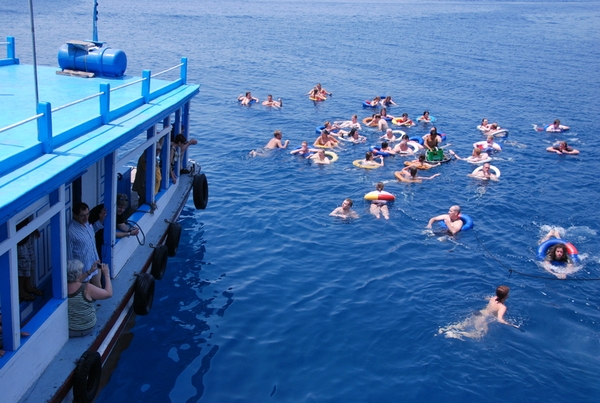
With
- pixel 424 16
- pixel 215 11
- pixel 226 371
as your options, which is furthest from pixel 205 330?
pixel 424 16

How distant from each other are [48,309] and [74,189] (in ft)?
8.06

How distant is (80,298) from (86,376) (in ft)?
3.69

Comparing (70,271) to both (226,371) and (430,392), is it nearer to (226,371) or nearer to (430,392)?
(226,371)

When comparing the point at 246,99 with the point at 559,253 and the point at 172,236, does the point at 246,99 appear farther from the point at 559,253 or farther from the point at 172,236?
the point at 559,253

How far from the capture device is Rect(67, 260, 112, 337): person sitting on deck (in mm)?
8047

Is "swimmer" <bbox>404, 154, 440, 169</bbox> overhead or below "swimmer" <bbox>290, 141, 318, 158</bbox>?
overhead

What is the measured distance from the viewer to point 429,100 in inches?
1325

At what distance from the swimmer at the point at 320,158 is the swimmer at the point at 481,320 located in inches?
394

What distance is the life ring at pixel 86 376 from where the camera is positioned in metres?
7.46

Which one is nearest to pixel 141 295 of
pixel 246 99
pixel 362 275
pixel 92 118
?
pixel 92 118

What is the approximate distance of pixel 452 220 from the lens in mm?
15750

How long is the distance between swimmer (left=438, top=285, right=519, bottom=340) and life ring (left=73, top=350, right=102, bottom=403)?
638 centimetres

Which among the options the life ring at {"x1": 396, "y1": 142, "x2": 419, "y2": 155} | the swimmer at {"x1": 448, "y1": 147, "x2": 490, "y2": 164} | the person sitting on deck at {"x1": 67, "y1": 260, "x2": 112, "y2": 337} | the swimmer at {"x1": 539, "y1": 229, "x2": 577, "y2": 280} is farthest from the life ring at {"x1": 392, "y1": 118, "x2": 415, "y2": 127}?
the person sitting on deck at {"x1": 67, "y1": 260, "x2": 112, "y2": 337}

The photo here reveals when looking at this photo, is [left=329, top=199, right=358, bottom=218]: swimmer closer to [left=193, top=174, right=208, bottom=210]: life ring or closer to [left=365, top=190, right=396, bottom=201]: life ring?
[left=365, top=190, right=396, bottom=201]: life ring
